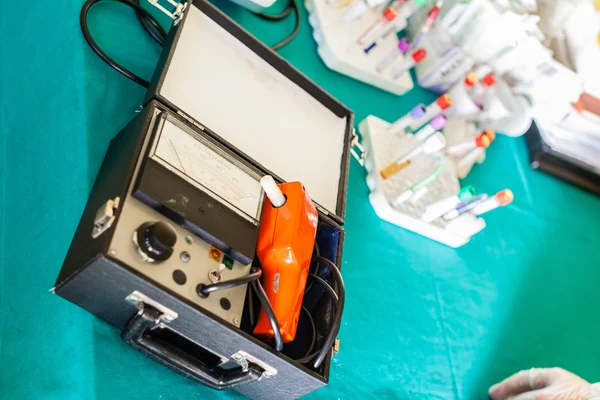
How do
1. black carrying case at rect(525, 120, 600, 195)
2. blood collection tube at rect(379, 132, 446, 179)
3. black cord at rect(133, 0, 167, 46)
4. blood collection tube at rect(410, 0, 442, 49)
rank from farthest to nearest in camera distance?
1. black carrying case at rect(525, 120, 600, 195)
2. blood collection tube at rect(410, 0, 442, 49)
3. blood collection tube at rect(379, 132, 446, 179)
4. black cord at rect(133, 0, 167, 46)

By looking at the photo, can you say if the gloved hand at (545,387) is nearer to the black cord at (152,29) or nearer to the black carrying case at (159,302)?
the black carrying case at (159,302)

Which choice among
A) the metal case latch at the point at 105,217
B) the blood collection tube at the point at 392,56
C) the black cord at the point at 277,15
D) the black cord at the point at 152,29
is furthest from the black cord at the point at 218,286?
the blood collection tube at the point at 392,56

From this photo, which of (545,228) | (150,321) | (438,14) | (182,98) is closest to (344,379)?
(150,321)

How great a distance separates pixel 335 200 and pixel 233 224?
30 centimetres

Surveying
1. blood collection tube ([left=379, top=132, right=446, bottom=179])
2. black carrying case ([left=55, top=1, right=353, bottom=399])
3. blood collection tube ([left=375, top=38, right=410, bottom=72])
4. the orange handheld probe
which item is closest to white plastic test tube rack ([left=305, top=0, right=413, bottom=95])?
Result: blood collection tube ([left=375, top=38, right=410, bottom=72])

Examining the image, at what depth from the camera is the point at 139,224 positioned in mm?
593

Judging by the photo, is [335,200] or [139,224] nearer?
[139,224]

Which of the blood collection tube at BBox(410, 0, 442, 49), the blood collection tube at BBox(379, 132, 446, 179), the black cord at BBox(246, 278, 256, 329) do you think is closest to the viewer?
the black cord at BBox(246, 278, 256, 329)

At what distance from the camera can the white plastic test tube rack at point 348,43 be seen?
1.28 m

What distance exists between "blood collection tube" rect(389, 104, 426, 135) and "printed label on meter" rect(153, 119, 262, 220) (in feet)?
1.93

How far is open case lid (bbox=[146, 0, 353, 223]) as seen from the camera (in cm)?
79

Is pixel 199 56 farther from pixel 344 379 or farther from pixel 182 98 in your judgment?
pixel 344 379

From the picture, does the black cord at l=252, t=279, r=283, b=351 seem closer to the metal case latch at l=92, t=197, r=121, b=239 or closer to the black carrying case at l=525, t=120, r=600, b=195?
the metal case latch at l=92, t=197, r=121, b=239

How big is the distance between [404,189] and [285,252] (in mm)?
597
